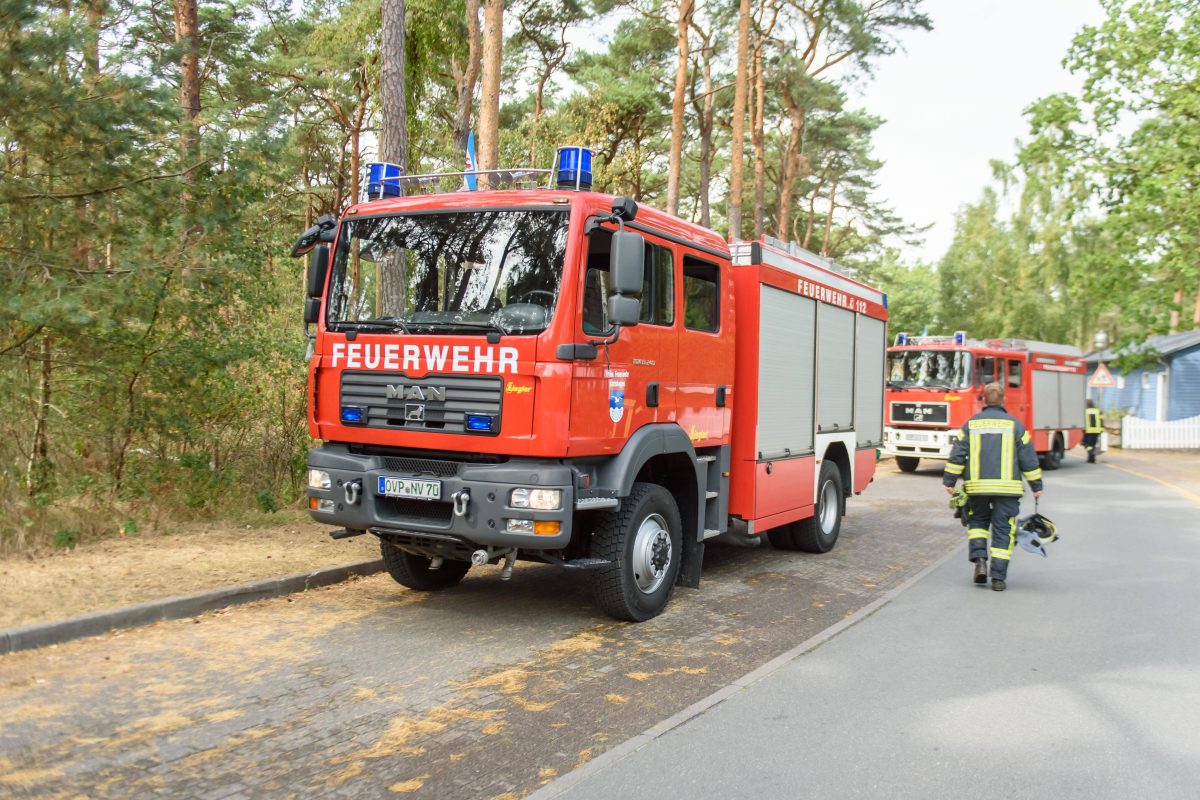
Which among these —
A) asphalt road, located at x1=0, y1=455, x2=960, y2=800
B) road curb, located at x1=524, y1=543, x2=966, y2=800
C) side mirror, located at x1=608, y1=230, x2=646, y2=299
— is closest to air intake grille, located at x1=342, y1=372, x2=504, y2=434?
side mirror, located at x1=608, y1=230, x2=646, y2=299

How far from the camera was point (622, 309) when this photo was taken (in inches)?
224

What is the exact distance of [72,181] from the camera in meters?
7.27

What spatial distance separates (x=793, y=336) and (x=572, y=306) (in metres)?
3.56

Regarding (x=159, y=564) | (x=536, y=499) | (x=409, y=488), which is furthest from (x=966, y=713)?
(x=159, y=564)

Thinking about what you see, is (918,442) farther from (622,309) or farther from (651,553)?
(622,309)

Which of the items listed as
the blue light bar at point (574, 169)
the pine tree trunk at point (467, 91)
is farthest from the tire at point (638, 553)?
the pine tree trunk at point (467, 91)

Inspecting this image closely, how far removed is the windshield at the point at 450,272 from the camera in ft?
19.0

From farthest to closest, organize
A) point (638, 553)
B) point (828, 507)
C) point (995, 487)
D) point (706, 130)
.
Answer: point (706, 130) → point (828, 507) → point (995, 487) → point (638, 553)

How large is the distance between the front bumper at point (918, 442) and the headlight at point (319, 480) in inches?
566

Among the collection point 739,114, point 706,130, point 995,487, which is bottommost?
point 995,487

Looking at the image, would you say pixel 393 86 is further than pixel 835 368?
Yes

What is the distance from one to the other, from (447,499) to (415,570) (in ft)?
5.27

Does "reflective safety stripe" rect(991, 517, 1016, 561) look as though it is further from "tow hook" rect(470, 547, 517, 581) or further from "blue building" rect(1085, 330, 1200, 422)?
"blue building" rect(1085, 330, 1200, 422)

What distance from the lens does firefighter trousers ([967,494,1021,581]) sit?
25.5ft
